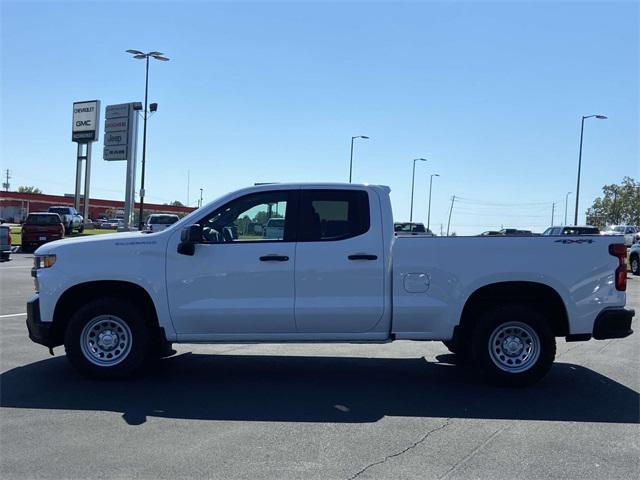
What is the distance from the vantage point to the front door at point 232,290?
6.09 meters

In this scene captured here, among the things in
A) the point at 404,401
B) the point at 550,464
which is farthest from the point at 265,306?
the point at 550,464

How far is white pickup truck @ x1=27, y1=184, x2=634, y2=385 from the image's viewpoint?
6102 mm

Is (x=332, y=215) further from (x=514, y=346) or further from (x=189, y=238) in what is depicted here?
(x=514, y=346)

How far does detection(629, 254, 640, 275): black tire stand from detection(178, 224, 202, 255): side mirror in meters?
21.9

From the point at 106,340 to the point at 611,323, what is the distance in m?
5.21

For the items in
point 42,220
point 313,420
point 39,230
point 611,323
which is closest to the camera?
point 313,420

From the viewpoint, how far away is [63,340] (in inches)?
252

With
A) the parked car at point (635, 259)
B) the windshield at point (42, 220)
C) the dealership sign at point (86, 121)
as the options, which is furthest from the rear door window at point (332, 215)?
the dealership sign at point (86, 121)

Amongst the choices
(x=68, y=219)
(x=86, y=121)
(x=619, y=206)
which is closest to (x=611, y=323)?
(x=68, y=219)

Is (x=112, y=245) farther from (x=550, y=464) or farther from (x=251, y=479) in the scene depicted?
(x=550, y=464)

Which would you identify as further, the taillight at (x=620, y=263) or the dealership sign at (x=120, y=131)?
the dealership sign at (x=120, y=131)

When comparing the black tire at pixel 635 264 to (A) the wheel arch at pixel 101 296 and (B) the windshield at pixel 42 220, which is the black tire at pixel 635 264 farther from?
(B) the windshield at pixel 42 220

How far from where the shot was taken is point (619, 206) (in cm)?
7675

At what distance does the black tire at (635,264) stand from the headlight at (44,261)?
22732 mm
